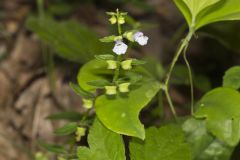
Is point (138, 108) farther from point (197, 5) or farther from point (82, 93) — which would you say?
point (197, 5)

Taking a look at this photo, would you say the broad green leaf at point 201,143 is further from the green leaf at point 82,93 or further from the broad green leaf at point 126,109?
the green leaf at point 82,93

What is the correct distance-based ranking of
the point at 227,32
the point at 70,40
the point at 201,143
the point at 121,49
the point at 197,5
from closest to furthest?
the point at 121,49 < the point at 197,5 < the point at 201,143 < the point at 70,40 < the point at 227,32

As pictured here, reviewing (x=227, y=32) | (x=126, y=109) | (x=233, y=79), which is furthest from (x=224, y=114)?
(x=227, y=32)

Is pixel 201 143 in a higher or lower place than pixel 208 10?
lower

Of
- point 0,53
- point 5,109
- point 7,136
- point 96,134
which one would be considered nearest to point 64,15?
point 0,53

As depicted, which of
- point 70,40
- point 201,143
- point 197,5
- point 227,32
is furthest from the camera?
point 227,32

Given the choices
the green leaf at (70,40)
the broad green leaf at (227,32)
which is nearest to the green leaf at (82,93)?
the green leaf at (70,40)

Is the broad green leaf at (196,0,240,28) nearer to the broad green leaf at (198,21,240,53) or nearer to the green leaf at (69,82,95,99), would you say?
the green leaf at (69,82,95,99)
